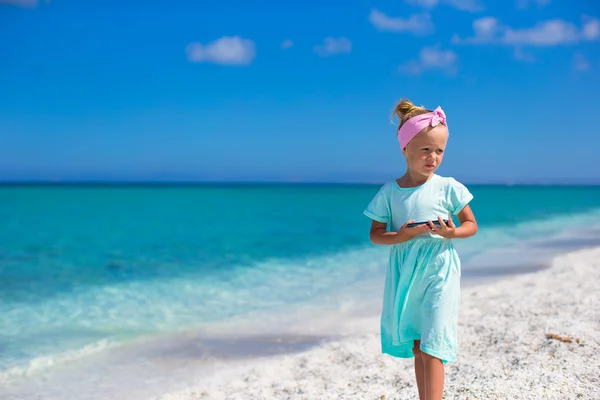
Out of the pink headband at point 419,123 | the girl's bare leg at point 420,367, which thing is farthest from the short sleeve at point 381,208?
the girl's bare leg at point 420,367

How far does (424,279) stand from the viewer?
2.92 meters

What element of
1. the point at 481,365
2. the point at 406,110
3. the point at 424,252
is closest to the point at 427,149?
the point at 406,110

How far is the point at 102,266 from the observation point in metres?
12.1

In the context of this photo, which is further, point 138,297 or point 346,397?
point 138,297

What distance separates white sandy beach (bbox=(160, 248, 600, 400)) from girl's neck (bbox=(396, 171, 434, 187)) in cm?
152

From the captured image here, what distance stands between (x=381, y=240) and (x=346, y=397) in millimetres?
1542

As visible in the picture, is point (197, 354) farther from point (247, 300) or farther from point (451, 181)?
point (451, 181)

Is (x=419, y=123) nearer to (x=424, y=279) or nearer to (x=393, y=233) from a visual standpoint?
(x=393, y=233)

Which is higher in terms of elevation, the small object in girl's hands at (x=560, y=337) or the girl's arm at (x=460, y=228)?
the girl's arm at (x=460, y=228)

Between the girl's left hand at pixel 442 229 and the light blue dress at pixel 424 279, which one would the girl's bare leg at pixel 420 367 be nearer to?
the light blue dress at pixel 424 279

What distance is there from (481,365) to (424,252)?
1.84 meters

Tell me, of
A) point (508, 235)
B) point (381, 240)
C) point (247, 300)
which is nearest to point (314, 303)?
point (247, 300)

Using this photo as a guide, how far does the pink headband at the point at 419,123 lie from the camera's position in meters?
2.90

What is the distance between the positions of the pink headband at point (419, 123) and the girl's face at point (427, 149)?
2 centimetres
